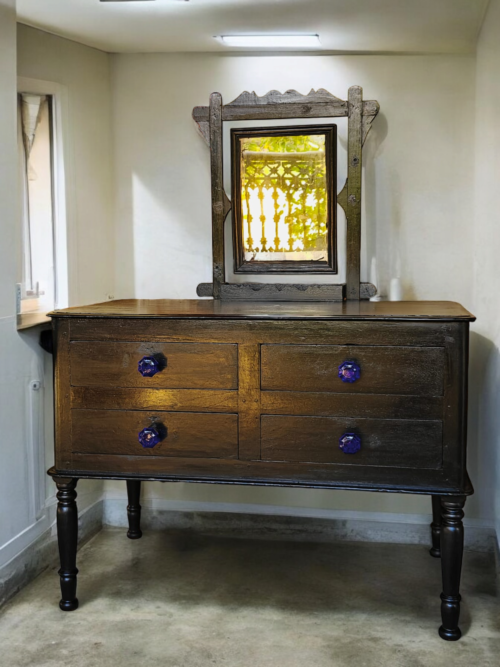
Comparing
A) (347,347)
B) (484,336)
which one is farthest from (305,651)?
(484,336)

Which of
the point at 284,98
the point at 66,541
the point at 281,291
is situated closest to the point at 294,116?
the point at 284,98

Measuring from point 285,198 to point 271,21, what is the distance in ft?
2.23

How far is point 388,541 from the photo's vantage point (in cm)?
313

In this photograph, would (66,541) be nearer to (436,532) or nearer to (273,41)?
(436,532)

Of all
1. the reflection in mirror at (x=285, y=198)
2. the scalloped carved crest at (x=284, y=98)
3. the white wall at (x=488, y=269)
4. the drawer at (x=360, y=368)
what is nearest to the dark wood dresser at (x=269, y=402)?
the drawer at (x=360, y=368)

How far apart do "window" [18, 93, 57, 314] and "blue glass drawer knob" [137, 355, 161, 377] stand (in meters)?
0.77

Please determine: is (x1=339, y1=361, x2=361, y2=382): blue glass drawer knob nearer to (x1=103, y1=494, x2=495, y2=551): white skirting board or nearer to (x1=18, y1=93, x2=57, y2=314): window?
(x1=103, y1=494, x2=495, y2=551): white skirting board

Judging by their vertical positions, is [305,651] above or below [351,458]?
below

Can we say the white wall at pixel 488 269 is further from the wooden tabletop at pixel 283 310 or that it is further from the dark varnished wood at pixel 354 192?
the dark varnished wood at pixel 354 192

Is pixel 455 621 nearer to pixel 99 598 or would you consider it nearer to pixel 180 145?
pixel 99 598

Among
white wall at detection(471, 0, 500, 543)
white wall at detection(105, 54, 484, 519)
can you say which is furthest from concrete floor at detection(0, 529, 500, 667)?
white wall at detection(471, 0, 500, 543)

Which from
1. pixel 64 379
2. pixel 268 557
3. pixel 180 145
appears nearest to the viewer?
pixel 64 379

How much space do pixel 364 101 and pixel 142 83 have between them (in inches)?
40.5

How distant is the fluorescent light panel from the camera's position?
288 cm
